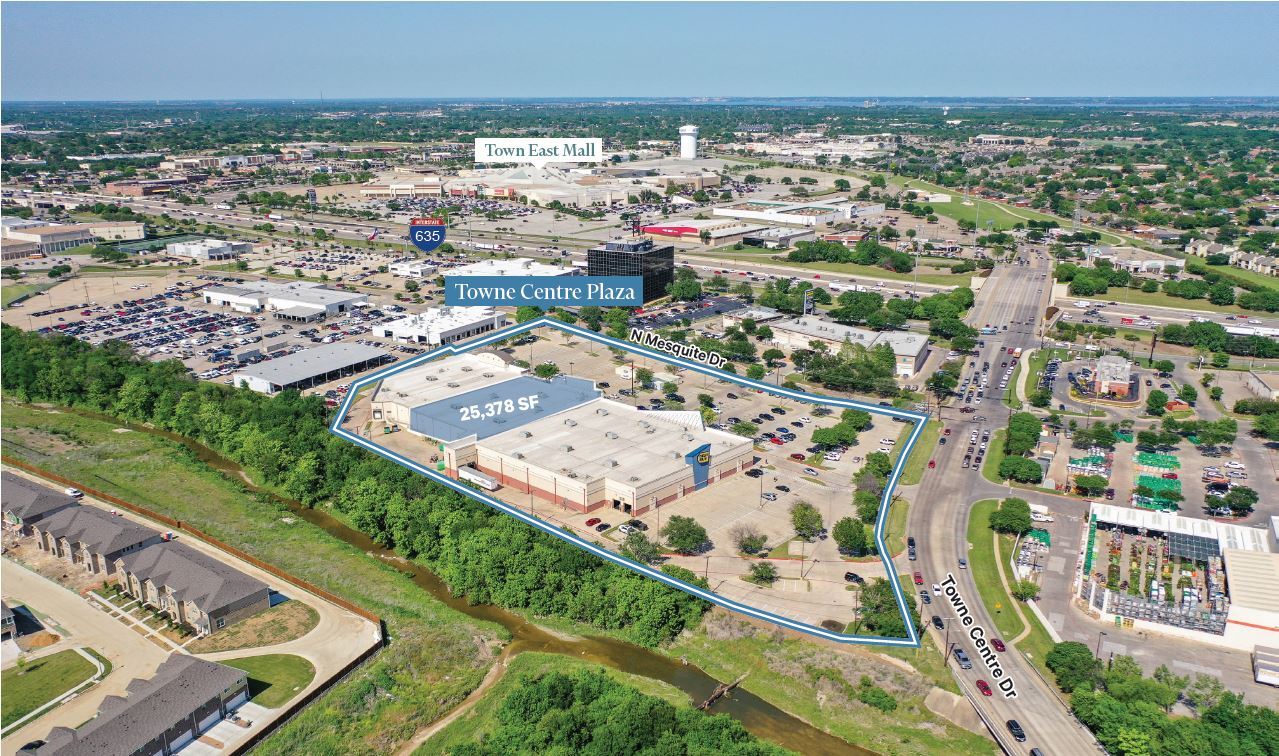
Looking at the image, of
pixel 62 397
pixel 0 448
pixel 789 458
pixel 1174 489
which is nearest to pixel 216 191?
pixel 62 397

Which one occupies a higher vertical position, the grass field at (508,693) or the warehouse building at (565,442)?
the warehouse building at (565,442)

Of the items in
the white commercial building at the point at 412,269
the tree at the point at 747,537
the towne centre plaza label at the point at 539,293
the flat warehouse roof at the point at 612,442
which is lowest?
the tree at the point at 747,537

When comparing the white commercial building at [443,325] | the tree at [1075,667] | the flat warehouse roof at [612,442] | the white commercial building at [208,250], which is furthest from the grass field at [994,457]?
the white commercial building at [208,250]

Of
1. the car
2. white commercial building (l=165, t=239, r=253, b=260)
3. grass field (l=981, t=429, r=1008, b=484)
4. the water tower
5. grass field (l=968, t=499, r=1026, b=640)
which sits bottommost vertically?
the car

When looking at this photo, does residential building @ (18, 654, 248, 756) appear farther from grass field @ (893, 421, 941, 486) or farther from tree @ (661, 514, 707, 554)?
grass field @ (893, 421, 941, 486)

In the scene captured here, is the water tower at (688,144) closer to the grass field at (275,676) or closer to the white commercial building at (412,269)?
the white commercial building at (412,269)

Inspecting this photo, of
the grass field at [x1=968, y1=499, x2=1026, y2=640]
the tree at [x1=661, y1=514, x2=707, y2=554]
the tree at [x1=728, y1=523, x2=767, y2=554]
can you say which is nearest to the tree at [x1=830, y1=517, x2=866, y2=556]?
the tree at [x1=728, y1=523, x2=767, y2=554]
